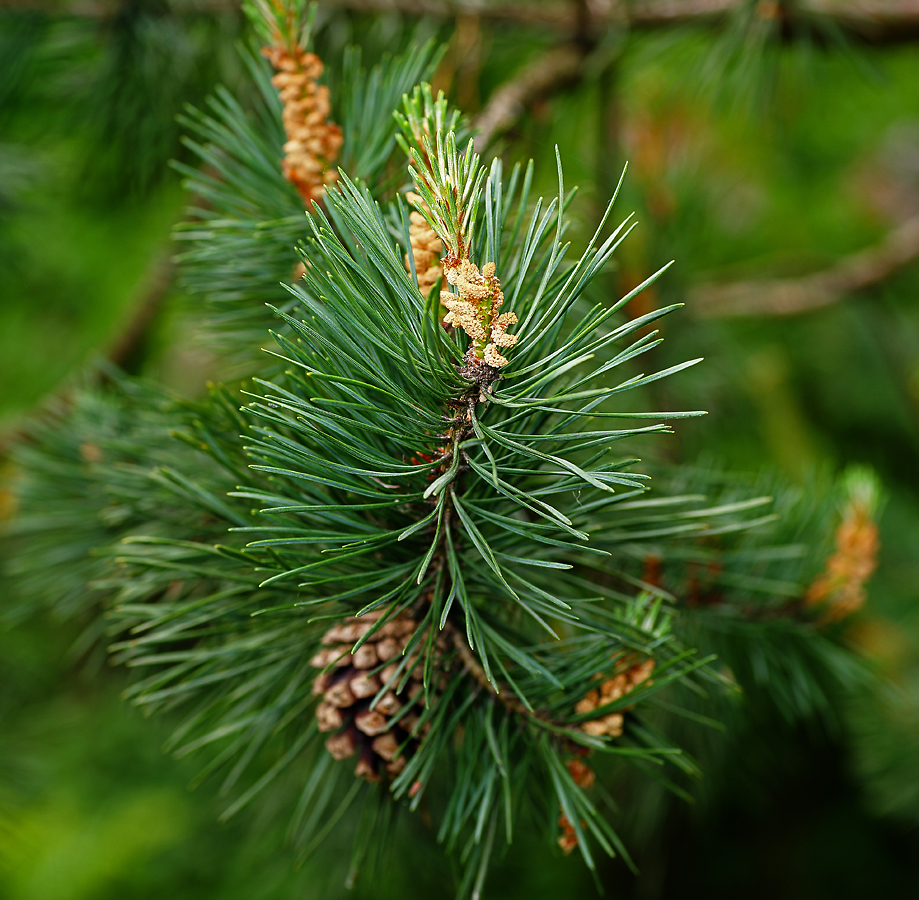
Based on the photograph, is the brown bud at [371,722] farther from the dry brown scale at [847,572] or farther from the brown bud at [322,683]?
the dry brown scale at [847,572]

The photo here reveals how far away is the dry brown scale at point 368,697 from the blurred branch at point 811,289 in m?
0.65

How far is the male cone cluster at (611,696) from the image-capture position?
1.08 feet

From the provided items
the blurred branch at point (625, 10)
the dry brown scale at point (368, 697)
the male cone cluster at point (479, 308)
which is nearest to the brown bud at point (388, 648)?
the dry brown scale at point (368, 697)

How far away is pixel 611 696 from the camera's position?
34 cm

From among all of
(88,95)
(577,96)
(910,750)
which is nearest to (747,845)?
(910,750)

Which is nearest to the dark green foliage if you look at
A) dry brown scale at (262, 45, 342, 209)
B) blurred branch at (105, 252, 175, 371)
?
dry brown scale at (262, 45, 342, 209)

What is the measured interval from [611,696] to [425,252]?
0.69ft

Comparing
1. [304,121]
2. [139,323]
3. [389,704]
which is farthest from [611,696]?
[139,323]

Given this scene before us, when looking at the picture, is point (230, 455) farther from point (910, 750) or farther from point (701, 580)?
point (910, 750)

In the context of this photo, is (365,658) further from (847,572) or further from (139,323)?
(139,323)

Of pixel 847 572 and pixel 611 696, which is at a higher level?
pixel 847 572

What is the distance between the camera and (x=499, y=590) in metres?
0.34

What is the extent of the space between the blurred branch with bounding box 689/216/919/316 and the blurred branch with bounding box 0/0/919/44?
0.28m

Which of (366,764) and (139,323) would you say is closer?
(366,764)
